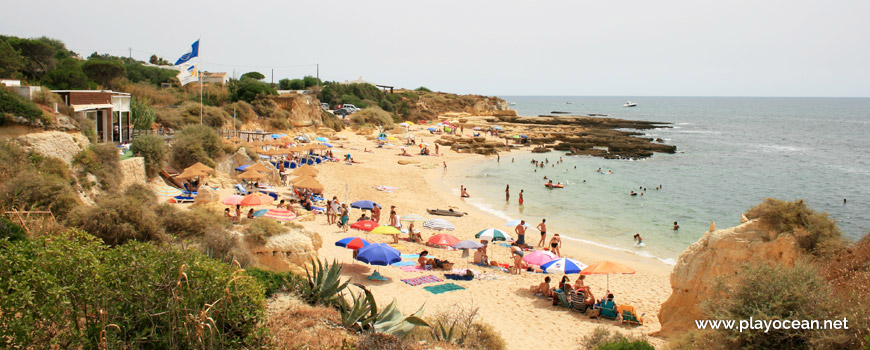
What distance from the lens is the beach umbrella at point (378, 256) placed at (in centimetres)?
Result: 1236

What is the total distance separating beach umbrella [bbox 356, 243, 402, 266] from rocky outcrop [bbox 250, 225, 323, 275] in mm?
1087

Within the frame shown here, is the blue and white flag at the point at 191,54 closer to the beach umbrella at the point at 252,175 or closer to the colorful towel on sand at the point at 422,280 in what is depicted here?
the beach umbrella at the point at 252,175

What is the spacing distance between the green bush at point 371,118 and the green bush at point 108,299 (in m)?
52.0

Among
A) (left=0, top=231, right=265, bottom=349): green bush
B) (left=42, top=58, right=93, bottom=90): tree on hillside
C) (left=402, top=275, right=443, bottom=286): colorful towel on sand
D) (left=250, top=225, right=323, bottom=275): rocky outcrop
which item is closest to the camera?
(left=0, top=231, right=265, bottom=349): green bush

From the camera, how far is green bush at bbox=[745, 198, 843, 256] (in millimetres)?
7938

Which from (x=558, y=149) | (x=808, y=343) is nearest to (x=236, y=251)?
(x=808, y=343)

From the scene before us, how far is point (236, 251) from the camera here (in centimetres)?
1034

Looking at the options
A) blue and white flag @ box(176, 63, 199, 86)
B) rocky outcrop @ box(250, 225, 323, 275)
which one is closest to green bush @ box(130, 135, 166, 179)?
blue and white flag @ box(176, 63, 199, 86)

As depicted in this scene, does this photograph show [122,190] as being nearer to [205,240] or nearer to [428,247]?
[205,240]

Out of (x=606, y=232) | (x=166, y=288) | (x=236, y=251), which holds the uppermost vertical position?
(x=166, y=288)

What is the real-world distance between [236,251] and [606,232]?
15378mm

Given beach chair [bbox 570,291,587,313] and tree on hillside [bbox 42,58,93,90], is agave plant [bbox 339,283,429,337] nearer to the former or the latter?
beach chair [bbox 570,291,587,313]

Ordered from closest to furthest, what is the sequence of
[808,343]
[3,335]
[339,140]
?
[3,335]
[808,343]
[339,140]

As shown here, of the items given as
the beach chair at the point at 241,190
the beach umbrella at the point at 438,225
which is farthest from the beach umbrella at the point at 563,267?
the beach chair at the point at 241,190
